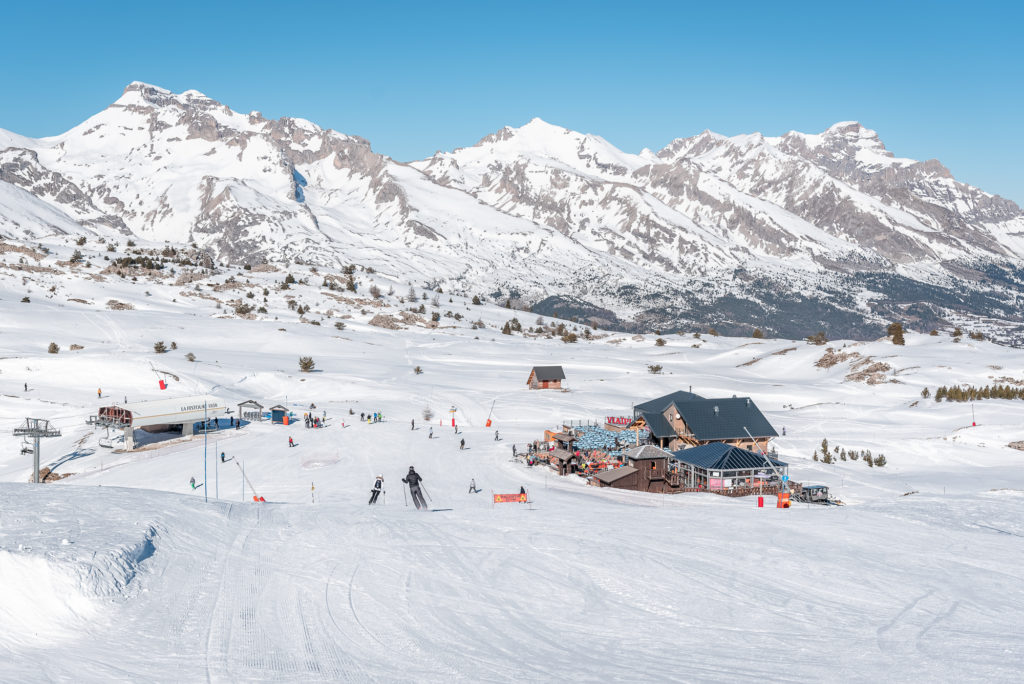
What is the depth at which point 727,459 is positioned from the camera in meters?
44.7

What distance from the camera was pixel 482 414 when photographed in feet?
238

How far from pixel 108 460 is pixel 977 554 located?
51.1 meters

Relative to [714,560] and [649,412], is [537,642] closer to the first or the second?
→ [714,560]

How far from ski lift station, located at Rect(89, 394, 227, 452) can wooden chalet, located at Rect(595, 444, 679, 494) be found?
3008 centimetres

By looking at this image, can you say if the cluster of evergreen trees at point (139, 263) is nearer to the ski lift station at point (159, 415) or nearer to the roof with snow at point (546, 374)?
the roof with snow at point (546, 374)

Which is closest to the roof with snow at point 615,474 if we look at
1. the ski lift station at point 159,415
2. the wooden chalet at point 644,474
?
the wooden chalet at point 644,474

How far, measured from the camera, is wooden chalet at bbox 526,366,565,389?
87.3m

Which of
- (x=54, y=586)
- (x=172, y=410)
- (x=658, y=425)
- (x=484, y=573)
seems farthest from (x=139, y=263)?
(x=54, y=586)

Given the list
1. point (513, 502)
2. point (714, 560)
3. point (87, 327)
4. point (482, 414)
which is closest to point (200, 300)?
point (87, 327)

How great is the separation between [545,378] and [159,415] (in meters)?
45.1

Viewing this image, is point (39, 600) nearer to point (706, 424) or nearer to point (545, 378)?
point (706, 424)

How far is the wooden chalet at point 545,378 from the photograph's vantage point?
8731 cm

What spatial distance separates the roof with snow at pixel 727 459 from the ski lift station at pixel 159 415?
35.6 metres

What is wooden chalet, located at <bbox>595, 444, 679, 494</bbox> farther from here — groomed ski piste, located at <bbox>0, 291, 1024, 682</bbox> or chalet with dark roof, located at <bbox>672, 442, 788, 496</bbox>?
groomed ski piste, located at <bbox>0, 291, 1024, 682</bbox>
